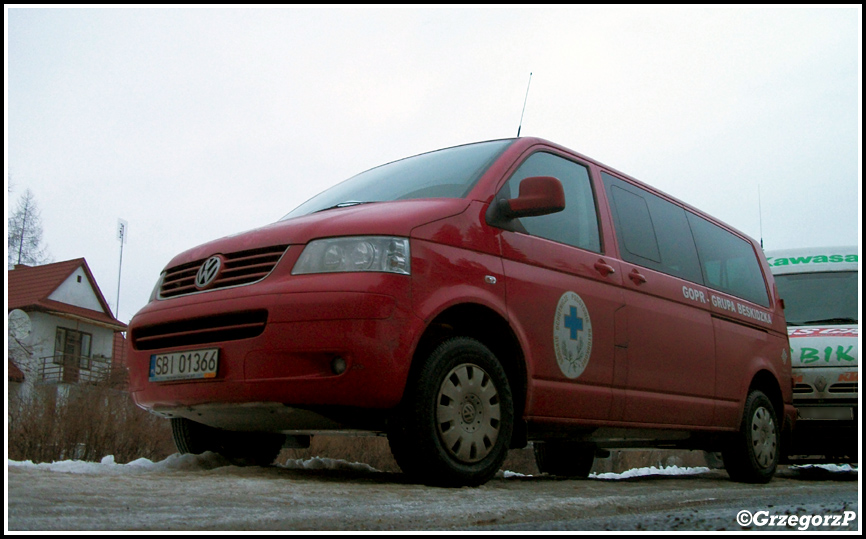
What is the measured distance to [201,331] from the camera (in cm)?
394

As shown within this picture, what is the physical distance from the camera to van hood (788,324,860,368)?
7.34 meters

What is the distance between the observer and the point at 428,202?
417 centimetres

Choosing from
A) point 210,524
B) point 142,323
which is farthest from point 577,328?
point 210,524

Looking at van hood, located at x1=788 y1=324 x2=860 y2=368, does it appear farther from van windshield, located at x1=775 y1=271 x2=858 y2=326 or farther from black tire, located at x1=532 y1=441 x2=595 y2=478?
black tire, located at x1=532 y1=441 x2=595 y2=478

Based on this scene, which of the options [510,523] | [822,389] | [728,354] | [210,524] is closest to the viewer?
[210,524]

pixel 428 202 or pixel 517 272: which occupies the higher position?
pixel 428 202

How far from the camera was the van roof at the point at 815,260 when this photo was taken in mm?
8492

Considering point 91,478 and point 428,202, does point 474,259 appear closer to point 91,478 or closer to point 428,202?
point 428,202

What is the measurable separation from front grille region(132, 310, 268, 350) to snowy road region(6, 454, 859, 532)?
2.08 feet

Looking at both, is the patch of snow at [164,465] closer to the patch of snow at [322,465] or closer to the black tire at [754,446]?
the patch of snow at [322,465]

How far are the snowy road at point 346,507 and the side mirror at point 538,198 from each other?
1372 millimetres

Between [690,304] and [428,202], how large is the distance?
2452 millimetres

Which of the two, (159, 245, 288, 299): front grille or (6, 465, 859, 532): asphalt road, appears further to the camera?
(159, 245, 288, 299): front grille

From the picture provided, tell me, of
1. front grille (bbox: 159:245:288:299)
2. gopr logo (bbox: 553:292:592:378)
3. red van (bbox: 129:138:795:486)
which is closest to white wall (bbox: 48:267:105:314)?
red van (bbox: 129:138:795:486)
